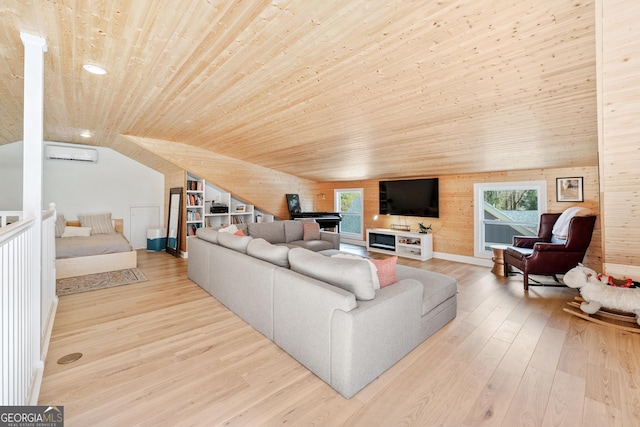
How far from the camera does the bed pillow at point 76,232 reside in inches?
209

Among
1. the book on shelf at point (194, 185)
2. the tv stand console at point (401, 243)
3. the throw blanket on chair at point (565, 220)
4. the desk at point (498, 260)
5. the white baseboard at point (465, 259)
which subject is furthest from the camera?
the book on shelf at point (194, 185)

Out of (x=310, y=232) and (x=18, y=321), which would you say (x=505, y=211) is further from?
(x=18, y=321)

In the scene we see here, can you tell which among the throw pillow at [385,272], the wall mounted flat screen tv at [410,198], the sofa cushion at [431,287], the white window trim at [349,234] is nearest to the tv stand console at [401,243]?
the wall mounted flat screen tv at [410,198]

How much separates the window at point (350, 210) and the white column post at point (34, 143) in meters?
6.45

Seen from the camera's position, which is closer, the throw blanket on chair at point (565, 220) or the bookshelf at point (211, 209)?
the throw blanket on chair at point (565, 220)

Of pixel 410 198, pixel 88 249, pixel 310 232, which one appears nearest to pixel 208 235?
pixel 310 232

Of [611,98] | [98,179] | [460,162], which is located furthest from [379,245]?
[98,179]

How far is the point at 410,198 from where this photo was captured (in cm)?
637

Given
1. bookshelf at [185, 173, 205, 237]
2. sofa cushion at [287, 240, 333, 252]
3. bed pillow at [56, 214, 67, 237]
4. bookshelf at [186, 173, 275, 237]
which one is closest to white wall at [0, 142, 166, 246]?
bed pillow at [56, 214, 67, 237]

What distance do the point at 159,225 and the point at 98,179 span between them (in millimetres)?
1612

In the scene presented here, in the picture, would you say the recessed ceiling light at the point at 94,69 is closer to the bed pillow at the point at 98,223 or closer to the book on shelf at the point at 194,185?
the book on shelf at the point at 194,185

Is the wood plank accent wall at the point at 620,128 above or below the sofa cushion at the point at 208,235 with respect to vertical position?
above

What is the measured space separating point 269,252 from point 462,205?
14.9 feet

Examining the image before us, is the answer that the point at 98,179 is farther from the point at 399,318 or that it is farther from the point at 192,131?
the point at 399,318
